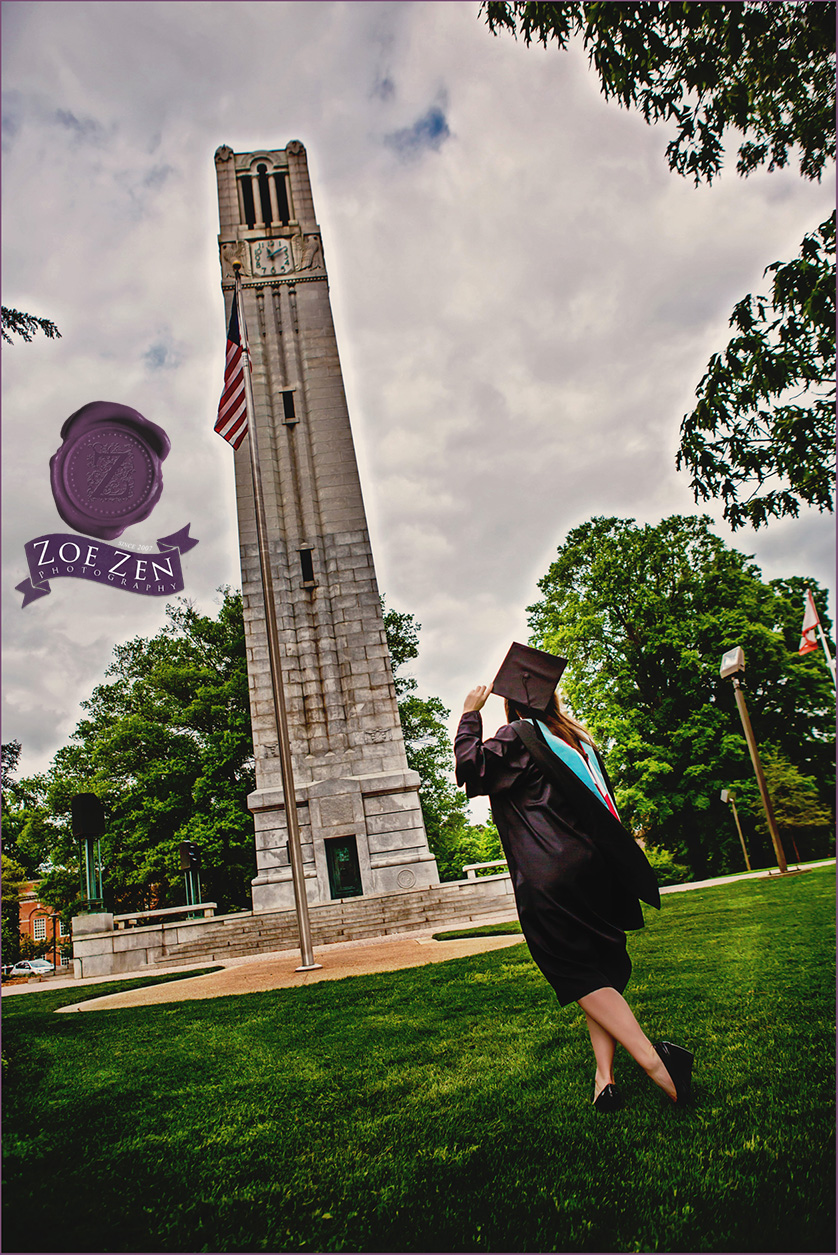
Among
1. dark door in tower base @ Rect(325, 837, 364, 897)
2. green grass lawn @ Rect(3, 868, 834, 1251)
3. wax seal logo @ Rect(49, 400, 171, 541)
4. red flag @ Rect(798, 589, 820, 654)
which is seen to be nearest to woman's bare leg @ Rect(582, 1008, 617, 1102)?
green grass lawn @ Rect(3, 868, 834, 1251)

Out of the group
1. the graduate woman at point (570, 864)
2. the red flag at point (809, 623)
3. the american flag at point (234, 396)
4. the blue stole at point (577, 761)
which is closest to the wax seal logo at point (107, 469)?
the american flag at point (234, 396)

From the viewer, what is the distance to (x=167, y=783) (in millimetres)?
26250

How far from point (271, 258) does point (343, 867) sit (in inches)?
795

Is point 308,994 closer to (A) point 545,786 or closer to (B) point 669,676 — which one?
(A) point 545,786

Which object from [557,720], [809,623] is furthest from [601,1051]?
[809,623]

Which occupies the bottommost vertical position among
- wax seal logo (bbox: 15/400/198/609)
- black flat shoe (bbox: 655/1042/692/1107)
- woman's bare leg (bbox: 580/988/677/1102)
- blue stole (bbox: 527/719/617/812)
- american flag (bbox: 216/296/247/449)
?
black flat shoe (bbox: 655/1042/692/1107)

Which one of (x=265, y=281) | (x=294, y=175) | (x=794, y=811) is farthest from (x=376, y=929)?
(x=294, y=175)

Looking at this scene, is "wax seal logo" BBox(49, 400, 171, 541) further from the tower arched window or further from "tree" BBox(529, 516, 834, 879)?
the tower arched window

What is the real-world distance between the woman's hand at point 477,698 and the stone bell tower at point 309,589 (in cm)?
1638

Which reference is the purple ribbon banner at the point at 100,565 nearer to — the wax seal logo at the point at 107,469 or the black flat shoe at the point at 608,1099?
the wax seal logo at the point at 107,469

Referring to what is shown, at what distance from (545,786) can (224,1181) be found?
78.8 inches

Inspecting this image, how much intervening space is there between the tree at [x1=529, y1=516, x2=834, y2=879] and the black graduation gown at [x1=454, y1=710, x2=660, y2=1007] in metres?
21.1

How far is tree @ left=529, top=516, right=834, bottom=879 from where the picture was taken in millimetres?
23844

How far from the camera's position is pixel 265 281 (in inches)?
974
